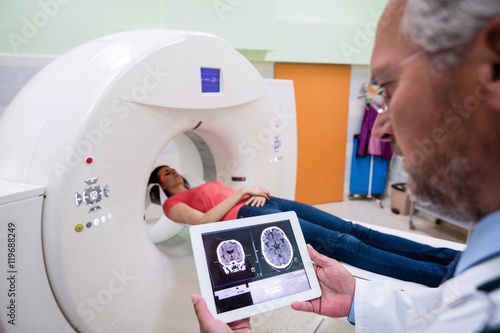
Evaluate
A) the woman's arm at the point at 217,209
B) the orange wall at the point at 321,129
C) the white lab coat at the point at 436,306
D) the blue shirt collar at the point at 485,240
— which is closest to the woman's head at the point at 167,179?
the woman's arm at the point at 217,209

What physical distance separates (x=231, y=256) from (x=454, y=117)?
0.73 metres

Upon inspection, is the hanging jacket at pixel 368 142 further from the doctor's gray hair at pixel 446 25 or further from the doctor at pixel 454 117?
the doctor's gray hair at pixel 446 25

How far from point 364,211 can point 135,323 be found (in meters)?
2.82

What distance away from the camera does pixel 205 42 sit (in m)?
1.32

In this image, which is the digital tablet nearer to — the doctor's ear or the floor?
the floor

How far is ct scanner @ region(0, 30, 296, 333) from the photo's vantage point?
949 millimetres

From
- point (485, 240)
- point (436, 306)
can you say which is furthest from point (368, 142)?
point (485, 240)

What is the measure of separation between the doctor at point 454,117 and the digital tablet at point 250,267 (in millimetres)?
456

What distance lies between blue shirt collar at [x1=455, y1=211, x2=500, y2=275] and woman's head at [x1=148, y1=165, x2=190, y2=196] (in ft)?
4.85

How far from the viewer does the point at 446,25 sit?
18.0 inches

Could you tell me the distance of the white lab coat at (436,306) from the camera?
431 mm

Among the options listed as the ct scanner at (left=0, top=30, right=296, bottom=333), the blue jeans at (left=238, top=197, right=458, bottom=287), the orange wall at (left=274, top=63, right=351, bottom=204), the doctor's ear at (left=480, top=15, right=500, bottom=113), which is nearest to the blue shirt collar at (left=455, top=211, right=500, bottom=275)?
the doctor's ear at (left=480, top=15, right=500, bottom=113)

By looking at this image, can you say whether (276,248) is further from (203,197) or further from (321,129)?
(321,129)

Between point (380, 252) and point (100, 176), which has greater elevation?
point (100, 176)
